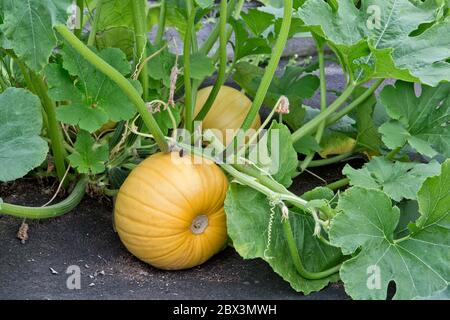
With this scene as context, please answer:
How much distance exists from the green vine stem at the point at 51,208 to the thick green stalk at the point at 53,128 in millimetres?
65

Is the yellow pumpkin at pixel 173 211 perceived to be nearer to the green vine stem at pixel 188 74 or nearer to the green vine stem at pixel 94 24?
the green vine stem at pixel 188 74

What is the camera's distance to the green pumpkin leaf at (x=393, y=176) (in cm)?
176

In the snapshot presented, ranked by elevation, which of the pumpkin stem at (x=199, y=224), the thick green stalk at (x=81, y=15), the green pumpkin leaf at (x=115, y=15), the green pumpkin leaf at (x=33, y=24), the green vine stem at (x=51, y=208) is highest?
the green pumpkin leaf at (x=33, y=24)

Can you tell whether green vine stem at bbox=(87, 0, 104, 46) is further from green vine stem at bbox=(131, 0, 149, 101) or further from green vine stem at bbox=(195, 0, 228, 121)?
green vine stem at bbox=(195, 0, 228, 121)

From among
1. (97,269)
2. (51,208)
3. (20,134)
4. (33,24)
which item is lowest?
(97,269)

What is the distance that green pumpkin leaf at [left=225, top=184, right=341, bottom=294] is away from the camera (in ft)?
5.65

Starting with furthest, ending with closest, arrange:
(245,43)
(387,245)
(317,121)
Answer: (245,43), (317,121), (387,245)

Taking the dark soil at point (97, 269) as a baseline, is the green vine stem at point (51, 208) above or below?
above

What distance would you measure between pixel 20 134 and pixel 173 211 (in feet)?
1.23

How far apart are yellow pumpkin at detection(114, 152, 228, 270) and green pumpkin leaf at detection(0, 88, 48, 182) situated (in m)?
0.27

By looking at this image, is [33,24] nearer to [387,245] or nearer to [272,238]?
[272,238]

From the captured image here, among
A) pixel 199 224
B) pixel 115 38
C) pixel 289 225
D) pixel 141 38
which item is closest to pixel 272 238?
pixel 289 225

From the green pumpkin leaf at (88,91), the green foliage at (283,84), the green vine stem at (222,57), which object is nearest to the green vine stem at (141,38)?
the green pumpkin leaf at (88,91)

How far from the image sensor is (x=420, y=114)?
1992mm
